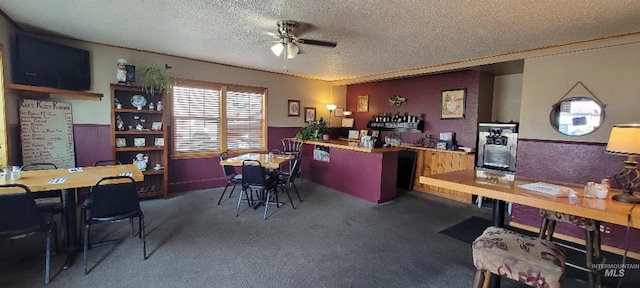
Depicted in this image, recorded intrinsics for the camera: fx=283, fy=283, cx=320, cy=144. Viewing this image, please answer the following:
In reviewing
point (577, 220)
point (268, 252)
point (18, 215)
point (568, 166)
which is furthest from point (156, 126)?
point (568, 166)

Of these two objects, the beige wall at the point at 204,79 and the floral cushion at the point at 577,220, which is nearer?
the floral cushion at the point at 577,220

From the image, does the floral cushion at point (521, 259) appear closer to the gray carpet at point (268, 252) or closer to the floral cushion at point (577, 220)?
the floral cushion at point (577, 220)

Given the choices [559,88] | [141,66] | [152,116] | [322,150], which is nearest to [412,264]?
[559,88]

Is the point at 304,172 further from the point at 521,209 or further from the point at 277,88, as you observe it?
the point at 521,209

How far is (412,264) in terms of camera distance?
2.65 meters

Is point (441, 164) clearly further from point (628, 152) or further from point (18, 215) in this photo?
point (18, 215)

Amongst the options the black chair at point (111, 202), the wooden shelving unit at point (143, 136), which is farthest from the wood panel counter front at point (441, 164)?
the wooden shelving unit at point (143, 136)

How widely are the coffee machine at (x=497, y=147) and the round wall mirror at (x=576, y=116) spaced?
79cm

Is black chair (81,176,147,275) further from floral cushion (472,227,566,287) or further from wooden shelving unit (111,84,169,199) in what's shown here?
floral cushion (472,227,566,287)

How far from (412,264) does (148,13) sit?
356cm

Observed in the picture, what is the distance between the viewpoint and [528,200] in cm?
197

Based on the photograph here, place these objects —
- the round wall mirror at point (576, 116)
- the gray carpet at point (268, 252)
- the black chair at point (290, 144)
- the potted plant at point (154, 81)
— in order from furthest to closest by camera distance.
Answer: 1. the black chair at point (290, 144)
2. the potted plant at point (154, 81)
3. the round wall mirror at point (576, 116)
4. the gray carpet at point (268, 252)

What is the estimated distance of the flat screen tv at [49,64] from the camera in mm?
3346

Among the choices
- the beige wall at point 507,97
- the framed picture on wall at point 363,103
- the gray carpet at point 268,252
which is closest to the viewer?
the gray carpet at point 268,252
